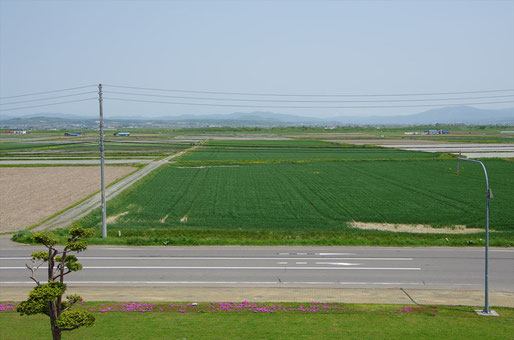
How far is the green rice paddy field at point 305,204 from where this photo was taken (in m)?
33.2

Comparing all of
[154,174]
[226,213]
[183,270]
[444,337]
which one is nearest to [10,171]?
[154,174]

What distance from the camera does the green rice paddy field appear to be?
33.2 m

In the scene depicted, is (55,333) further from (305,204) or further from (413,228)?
(305,204)

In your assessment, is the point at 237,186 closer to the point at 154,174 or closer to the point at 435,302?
the point at 154,174

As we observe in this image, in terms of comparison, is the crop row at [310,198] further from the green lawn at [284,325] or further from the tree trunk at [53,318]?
→ the tree trunk at [53,318]

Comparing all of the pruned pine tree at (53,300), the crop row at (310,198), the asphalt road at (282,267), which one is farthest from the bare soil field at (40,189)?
the pruned pine tree at (53,300)

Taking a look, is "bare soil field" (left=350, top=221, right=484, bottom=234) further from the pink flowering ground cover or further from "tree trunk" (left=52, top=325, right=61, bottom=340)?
"tree trunk" (left=52, top=325, right=61, bottom=340)

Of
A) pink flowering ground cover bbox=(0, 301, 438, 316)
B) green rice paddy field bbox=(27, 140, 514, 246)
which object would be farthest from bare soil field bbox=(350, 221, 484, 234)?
pink flowering ground cover bbox=(0, 301, 438, 316)

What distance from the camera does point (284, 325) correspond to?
1706cm

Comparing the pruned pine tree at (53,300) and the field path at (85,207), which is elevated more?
the pruned pine tree at (53,300)

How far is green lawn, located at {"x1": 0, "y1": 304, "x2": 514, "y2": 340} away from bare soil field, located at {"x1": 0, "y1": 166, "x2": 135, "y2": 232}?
2291 centimetres

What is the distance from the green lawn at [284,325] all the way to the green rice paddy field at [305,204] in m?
12.8

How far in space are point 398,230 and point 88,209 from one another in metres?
28.2

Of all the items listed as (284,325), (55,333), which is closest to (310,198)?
(284,325)
